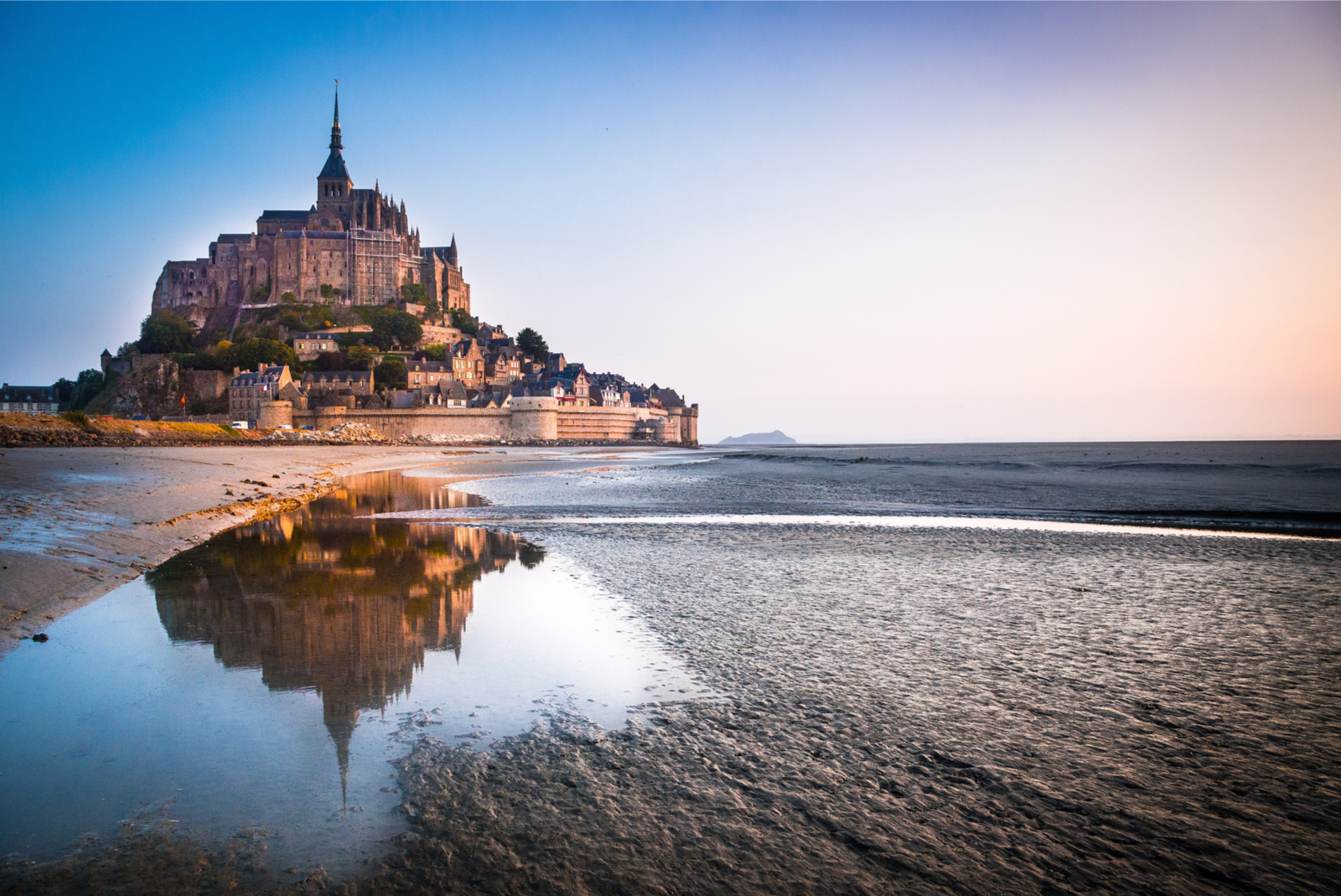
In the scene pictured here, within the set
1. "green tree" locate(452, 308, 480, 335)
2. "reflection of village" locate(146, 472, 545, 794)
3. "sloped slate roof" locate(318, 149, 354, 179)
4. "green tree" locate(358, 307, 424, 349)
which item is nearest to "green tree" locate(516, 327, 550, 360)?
Answer: "green tree" locate(452, 308, 480, 335)

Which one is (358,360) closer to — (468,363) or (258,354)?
(258,354)

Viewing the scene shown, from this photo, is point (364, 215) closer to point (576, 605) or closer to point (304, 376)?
point (304, 376)

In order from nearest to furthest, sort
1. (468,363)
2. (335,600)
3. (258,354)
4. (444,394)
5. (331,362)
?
(335,600), (258,354), (444,394), (331,362), (468,363)

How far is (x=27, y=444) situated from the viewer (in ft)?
107

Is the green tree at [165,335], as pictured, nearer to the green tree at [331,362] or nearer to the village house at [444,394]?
the green tree at [331,362]

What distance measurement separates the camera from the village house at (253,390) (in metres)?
75.8

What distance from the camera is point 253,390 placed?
7594 cm

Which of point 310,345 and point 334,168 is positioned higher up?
point 334,168

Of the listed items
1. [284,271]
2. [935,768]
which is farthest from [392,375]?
[935,768]

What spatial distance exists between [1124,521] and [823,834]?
15.2m

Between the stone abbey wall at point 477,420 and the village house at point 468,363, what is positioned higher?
the village house at point 468,363

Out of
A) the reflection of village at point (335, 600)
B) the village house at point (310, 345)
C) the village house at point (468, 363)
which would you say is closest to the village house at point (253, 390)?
the village house at point (310, 345)

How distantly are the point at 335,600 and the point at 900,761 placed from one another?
5.66m

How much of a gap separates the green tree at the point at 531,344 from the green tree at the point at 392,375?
2582cm
